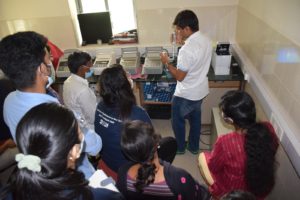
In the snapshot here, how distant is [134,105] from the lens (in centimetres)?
159

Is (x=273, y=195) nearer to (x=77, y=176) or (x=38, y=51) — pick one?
(x=77, y=176)

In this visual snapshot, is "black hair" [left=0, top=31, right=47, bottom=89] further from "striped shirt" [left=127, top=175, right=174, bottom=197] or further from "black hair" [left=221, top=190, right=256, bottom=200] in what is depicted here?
"black hair" [left=221, top=190, right=256, bottom=200]

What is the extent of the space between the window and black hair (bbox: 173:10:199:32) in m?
1.42

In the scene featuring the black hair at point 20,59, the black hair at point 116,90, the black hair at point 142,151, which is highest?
the black hair at point 20,59

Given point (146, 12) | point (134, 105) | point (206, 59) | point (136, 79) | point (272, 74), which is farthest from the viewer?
point (146, 12)

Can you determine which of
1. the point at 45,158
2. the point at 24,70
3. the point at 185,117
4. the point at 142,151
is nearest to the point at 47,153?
the point at 45,158

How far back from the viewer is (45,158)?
79 cm

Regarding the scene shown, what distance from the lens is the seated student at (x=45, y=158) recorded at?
2.53 ft

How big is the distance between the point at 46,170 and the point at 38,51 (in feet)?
2.44

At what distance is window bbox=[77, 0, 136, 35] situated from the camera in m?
3.46

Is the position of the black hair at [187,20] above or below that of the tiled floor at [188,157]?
above

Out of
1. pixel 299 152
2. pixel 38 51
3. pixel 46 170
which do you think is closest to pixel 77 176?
pixel 46 170

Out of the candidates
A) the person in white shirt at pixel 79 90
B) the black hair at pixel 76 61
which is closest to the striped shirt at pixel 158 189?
the person in white shirt at pixel 79 90

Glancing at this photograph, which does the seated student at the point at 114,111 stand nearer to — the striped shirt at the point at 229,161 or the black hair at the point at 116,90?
A: the black hair at the point at 116,90
